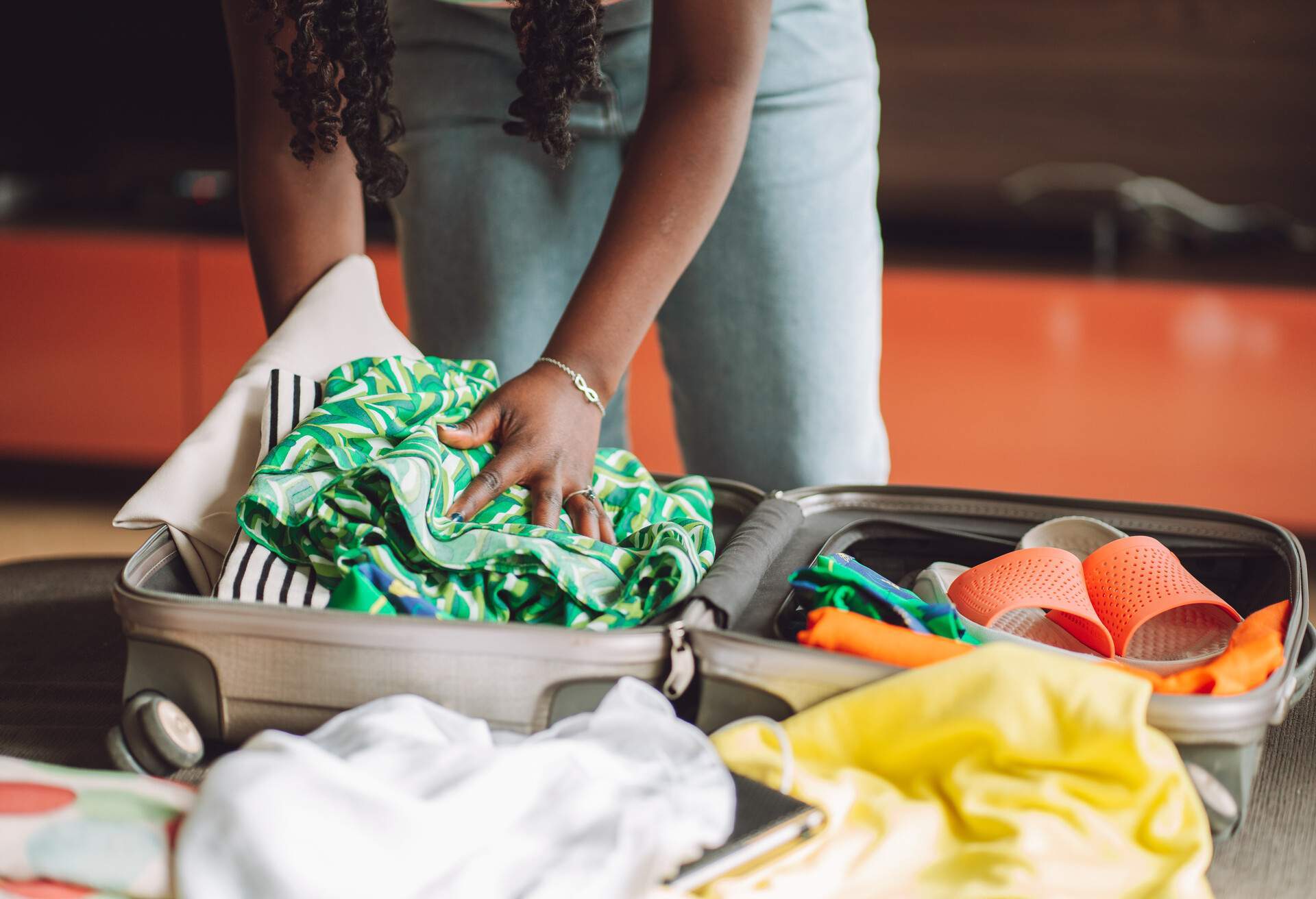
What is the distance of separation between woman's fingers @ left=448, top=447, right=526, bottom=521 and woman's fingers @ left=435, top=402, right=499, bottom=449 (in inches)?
0.6

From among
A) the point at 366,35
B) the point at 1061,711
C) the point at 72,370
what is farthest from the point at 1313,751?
the point at 72,370

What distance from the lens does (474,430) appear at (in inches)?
27.4

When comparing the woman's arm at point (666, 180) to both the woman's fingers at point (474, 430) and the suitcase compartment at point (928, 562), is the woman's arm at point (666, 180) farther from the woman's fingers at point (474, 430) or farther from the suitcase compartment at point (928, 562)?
the suitcase compartment at point (928, 562)

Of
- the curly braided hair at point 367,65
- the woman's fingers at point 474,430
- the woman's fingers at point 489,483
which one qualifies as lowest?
the woman's fingers at point 489,483

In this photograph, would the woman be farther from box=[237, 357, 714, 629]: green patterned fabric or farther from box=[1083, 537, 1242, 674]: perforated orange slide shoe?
box=[1083, 537, 1242, 674]: perforated orange slide shoe

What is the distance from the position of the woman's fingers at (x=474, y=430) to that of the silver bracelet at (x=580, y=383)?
0.19 feet

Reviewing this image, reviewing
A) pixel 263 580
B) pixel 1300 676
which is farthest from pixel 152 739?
pixel 1300 676

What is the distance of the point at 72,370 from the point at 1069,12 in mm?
2021

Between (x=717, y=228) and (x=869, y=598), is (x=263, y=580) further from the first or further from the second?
(x=717, y=228)

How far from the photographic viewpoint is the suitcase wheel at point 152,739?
1.88ft

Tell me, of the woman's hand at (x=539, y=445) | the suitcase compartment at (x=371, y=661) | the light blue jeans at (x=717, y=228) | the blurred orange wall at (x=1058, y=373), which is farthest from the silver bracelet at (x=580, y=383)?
the blurred orange wall at (x=1058, y=373)

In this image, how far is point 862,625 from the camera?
1.89 feet

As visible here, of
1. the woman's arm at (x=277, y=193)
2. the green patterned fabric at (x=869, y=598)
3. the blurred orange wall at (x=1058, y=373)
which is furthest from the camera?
the blurred orange wall at (x=1058, y=373)

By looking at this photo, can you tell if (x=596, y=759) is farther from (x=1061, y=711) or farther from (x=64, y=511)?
(x=64, y=511)
